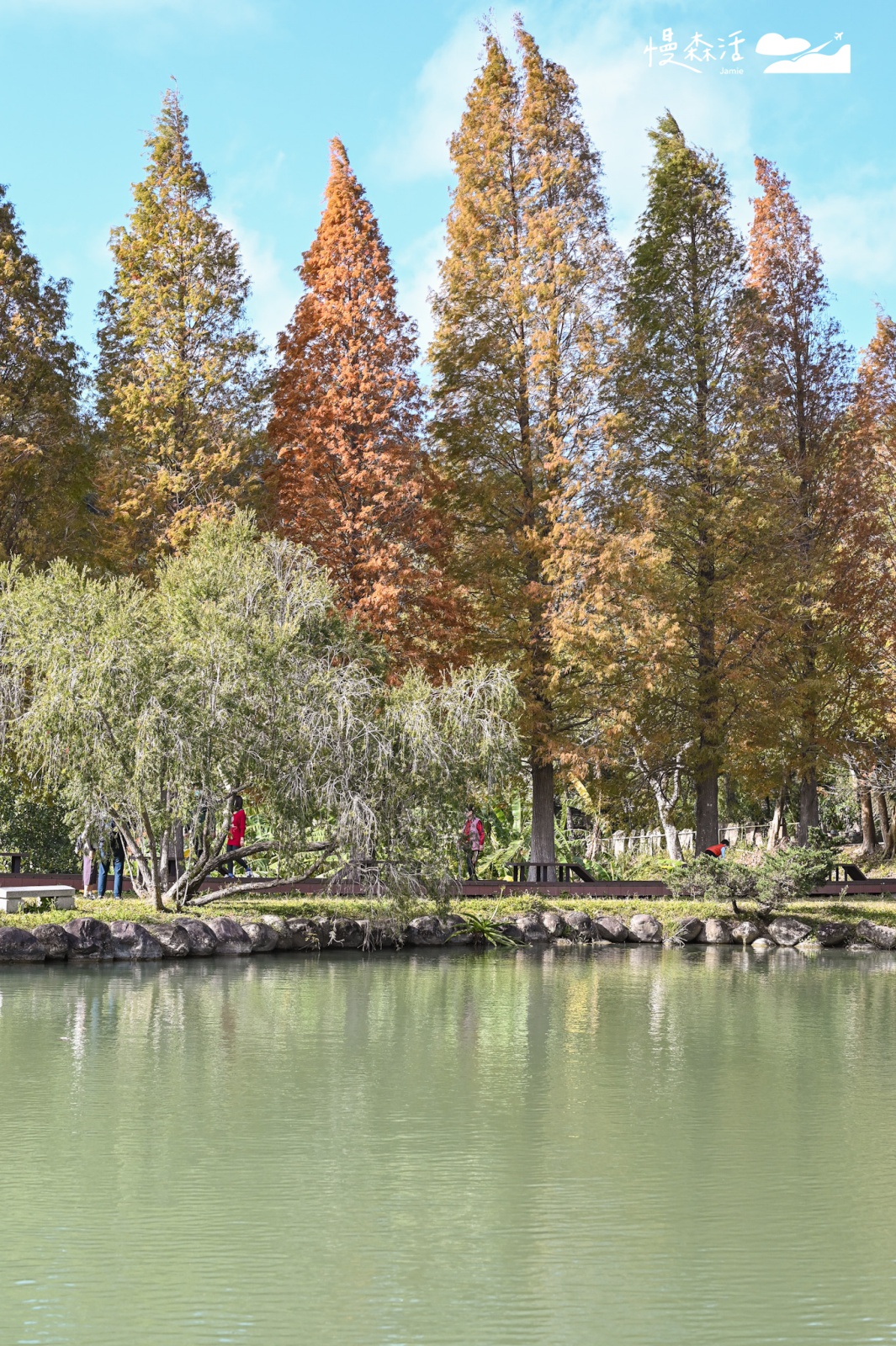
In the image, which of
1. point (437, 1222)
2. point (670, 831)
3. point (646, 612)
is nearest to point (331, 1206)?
point (437, 1222)

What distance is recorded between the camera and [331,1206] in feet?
26.1

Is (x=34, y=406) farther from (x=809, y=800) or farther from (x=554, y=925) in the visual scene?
(x=809, y=800)

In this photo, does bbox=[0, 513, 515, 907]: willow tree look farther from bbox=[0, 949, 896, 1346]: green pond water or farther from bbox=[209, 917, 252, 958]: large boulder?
bbox=[0, 949, 896, 1346]: green pond water

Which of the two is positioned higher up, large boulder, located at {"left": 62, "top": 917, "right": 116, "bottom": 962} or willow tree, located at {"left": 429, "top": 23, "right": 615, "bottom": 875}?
willow tree, located at {"left": 429, "top": 23, "right": 615, "bottom": 875}

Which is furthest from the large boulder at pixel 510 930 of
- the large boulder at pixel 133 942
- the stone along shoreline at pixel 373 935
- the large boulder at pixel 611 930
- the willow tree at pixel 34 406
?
the willow tree at pixel 34 406

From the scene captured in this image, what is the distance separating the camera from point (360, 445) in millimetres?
27547

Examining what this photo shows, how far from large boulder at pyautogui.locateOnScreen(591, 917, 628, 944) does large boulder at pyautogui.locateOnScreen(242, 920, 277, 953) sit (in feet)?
17.3

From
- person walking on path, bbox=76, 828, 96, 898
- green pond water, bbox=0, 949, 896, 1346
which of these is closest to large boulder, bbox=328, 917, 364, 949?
person walking on path, bbox=76, 828, 96, 898

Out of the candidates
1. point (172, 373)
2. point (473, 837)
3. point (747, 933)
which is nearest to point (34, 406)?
point (172, 373)

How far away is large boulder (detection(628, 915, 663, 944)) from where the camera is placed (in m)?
23.4

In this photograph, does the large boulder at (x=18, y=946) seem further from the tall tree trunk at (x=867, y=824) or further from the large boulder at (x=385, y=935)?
the tall tree trunk at (x=867, y=824)

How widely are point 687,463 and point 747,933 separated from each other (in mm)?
9428

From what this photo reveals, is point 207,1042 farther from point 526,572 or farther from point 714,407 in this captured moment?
point 714,407

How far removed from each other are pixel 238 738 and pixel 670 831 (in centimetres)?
1875
